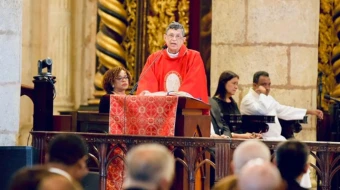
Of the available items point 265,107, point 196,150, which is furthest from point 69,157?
point 265,107

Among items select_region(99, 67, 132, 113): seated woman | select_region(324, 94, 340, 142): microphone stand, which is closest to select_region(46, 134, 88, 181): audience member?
select_region(99, 67, 132, 113): seated woman

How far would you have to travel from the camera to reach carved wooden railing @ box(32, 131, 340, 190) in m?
9.20

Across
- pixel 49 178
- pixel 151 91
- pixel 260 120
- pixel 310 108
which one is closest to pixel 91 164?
pixel 151 91

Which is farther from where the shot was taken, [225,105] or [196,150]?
[225,105]

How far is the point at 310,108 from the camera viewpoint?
13273 mm

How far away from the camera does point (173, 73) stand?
11.3 meters

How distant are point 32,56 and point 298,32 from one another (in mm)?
3652

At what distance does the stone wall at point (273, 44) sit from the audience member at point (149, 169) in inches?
309

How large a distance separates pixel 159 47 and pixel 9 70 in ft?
15.5

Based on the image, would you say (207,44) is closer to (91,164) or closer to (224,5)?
(224,5)

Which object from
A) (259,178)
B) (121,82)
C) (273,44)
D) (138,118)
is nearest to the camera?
(259,178)

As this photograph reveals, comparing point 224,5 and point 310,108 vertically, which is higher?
point 224,5

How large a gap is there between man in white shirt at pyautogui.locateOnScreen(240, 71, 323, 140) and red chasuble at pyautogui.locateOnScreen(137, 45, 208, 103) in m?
1.59

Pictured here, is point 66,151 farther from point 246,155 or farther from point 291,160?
point 291,160
